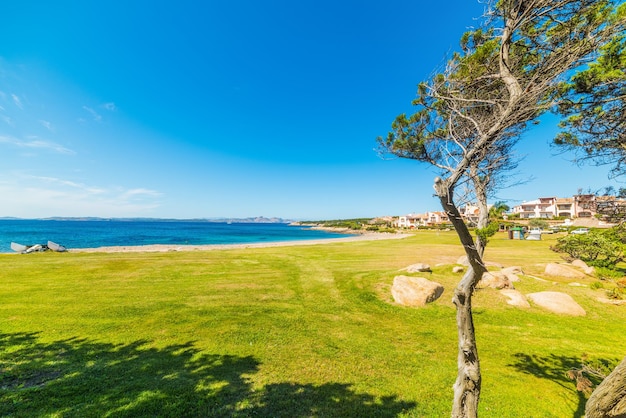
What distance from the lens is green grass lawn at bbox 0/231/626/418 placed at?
540 cm

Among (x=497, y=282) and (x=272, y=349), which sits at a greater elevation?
(x=497, y=282)

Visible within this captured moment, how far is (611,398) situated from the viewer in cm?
270

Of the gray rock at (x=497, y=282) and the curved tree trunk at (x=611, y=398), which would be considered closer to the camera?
the curved tree trunk at (x=611, y=398)

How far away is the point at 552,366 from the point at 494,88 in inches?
308

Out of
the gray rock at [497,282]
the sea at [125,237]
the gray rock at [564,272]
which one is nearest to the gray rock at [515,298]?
the gray rock at [497,282]

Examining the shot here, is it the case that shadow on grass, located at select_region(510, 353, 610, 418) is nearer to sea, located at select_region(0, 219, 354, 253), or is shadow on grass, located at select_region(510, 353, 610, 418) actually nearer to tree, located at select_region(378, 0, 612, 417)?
tree, located at select_region(378, 0, 612, 417)

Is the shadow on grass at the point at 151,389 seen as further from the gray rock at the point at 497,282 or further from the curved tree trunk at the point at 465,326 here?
the gray rock at the point at 497,282

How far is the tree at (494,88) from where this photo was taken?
3814 millimetres

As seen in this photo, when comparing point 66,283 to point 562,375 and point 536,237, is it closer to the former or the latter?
point 562,375

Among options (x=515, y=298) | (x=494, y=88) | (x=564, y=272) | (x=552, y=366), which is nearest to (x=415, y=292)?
(x=515, y=298)

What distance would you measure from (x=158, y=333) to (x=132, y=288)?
6.64 m

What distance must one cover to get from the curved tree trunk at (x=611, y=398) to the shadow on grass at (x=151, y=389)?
3.49 meters

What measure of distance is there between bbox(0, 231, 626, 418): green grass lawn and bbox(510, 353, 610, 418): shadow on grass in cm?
5

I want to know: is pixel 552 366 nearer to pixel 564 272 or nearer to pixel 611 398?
pixel 611 398
